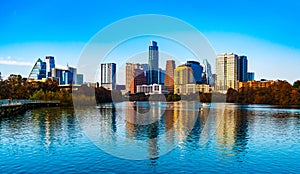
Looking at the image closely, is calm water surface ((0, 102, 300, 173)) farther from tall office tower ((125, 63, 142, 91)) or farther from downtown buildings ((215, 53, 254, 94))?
downtown buildings ((215, 53, 254, 94))

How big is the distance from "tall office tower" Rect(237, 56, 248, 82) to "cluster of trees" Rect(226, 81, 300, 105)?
63434mm

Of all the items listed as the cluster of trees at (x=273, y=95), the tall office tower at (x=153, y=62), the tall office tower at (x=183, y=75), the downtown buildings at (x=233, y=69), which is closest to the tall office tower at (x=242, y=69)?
the downtown buildings at (x=233, y=69)

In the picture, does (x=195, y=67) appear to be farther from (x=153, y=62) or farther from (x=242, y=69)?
(x=242, y=69)

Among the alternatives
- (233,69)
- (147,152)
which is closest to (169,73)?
(147,152)

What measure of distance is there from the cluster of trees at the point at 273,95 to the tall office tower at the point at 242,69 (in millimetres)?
63434

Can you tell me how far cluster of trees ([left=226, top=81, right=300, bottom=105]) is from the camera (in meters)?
93.3

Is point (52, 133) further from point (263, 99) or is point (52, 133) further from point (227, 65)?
point (227, 65)

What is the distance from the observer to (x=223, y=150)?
67.3 feet

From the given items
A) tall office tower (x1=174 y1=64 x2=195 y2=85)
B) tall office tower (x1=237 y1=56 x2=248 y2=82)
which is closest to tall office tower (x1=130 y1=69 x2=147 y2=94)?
tall office tower (x1=174 y1=64 x2=195 y2=85)

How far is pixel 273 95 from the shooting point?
101 meters

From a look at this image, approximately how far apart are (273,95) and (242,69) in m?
89.6

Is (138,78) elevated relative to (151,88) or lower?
elevated

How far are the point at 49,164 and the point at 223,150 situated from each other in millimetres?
11382

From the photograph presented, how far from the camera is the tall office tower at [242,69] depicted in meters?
184
